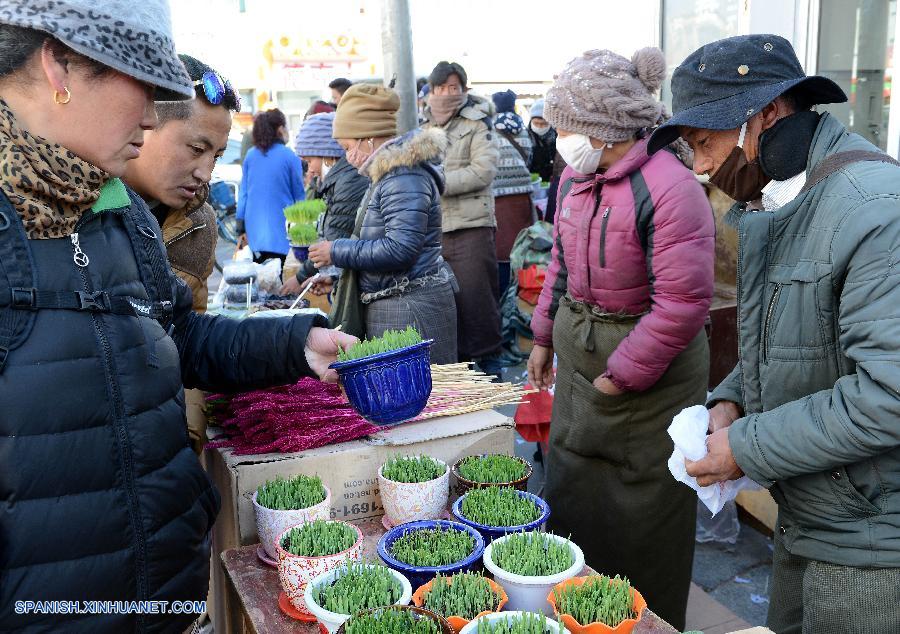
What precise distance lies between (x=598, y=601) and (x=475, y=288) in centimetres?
453

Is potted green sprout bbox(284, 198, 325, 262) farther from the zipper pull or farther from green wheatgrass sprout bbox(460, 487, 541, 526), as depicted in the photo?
the zipper pull

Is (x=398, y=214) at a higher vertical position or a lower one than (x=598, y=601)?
higher

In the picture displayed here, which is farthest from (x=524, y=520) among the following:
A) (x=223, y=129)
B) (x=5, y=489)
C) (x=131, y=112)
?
(x=223, y=129)

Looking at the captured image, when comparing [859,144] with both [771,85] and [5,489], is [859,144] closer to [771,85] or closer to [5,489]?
[771,85]

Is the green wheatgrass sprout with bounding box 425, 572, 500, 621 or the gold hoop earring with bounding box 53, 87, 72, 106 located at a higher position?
the gold hoop earring with bounding box 53, 87, 72, 106

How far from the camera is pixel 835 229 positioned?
1601mm

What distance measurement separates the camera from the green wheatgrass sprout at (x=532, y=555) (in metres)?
1.53

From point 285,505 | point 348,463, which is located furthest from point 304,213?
point 285,505

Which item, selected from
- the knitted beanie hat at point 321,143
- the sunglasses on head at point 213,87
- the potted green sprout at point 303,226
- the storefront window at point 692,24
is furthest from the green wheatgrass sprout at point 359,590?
the knitted beanie hat at point 321,143

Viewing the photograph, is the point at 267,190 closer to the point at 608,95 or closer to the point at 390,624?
the point at 608,95

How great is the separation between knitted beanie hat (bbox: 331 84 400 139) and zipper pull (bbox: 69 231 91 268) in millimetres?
2758

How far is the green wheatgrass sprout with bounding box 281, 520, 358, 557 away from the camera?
64.4 inches

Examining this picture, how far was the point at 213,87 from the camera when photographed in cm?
213

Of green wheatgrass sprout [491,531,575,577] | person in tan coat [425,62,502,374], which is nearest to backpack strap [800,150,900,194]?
green wheatgrass sprout [491,531,575,577]
